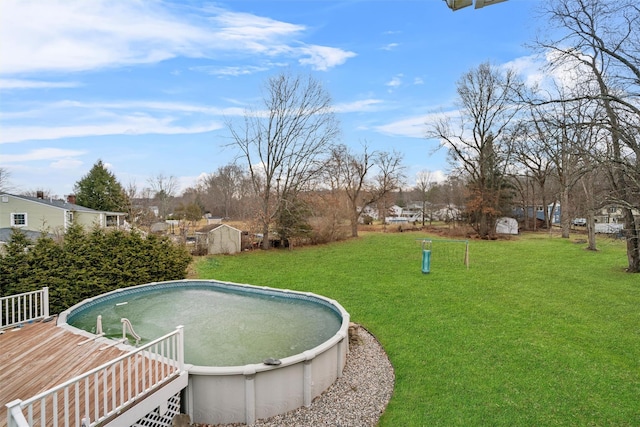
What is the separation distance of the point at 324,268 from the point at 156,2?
1015 centimetres

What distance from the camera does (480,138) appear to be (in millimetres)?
23844

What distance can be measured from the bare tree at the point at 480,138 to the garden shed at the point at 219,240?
54.1 feet

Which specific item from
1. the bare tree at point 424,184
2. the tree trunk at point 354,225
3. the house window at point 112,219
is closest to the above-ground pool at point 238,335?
the tree trunk at point 354,225

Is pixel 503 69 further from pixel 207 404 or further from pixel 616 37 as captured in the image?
pixel 207 404

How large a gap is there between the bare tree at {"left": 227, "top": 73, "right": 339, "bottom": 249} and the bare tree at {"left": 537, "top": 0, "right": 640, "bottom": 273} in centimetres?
1290

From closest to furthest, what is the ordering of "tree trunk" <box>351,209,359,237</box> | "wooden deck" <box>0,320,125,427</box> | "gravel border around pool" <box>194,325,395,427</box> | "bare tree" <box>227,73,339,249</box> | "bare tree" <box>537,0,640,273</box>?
"wooden deck" <box>0,320,125,427</box> < "gravel border around pool" <box>194,325,395,427</box> < "bare tree" <box>537,0,640,273</box> < "bare tree" <box>227,73,339,249</box> < "tree trunk" <box>351,209,359,237</box>

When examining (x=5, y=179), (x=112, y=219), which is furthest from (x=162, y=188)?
(x=5, y=179)

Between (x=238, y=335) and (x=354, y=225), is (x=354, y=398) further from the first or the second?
(x=354, y=225)

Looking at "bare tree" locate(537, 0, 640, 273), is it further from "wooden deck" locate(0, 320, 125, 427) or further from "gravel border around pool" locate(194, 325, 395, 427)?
"wooden deck" locate(0, 320, 125, 427)

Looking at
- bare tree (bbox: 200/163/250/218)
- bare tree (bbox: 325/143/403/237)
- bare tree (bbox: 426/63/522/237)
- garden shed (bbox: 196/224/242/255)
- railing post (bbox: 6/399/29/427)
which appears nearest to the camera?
railing post (bbox: 6/399/29/427)

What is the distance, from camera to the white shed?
83.9 ft

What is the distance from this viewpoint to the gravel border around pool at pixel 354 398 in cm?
420

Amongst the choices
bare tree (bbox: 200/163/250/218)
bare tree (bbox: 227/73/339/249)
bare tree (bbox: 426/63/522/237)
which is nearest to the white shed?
bare tree (bbox: 426/63/522/237)

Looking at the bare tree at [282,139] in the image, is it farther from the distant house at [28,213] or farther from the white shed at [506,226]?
the white shed at [506,226]
